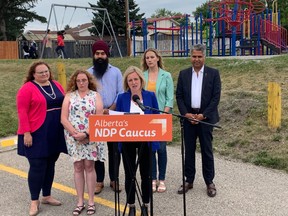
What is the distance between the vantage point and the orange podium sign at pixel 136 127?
3.33 m

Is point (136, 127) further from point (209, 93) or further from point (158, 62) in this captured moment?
point (158, 62)

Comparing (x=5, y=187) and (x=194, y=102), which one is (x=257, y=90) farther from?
(x=5, y=187)

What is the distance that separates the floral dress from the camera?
4.16 m

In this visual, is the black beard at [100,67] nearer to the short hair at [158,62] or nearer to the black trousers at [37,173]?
the short hair at [158,62]

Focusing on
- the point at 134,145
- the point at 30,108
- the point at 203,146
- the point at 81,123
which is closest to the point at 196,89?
the point at 203,146

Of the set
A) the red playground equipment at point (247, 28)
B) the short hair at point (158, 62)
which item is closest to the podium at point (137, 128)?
the short hair at point (158, 62)

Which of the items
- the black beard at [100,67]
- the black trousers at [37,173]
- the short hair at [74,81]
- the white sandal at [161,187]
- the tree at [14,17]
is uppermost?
the tree at [14,17]

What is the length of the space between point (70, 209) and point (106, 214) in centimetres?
49

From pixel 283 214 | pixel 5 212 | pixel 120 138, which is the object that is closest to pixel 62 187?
pixel 5 212

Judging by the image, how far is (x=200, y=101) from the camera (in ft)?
15.3

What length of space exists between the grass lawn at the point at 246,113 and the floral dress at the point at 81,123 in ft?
9.65

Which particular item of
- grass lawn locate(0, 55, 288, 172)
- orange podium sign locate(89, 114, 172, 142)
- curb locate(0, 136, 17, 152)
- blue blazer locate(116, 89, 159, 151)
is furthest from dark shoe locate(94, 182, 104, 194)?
curb locate(0, 136, 17, 152)

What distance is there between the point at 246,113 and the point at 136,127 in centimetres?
495

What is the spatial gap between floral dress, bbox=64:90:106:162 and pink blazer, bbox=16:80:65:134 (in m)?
0.33
